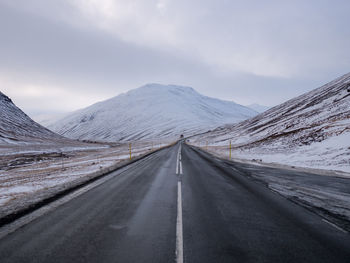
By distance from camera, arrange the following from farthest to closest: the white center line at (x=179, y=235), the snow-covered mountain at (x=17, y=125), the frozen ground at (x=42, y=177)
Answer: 1. the snow-covered mountain at (x=17, y=125)
2. the frozen ground at (x=42, y=177)
3. the white center line at (x=179, y=235)

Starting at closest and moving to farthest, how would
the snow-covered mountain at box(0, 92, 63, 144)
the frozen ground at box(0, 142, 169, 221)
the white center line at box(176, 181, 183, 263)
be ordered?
the white center line at box(176, 181, 183, 263)
the frozen ground at box(0, 142, 169, 221)
the snow-covered mountain at box(0, 92, 63, 144)

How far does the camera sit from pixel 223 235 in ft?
12.9

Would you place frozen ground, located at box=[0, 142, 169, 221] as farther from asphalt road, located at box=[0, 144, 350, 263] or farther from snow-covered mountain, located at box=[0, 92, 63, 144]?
snow-covered mountain, located at box=[0, 92, 63, 144]

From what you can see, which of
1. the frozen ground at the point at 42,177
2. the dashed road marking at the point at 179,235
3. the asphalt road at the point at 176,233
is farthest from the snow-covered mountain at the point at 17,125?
the dashed road marking at the point at 179,235

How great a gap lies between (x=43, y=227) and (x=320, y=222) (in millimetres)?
6387

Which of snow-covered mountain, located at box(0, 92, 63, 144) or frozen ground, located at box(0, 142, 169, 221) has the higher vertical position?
snow-covered mountain, located at box(0, 92, 63, 144)

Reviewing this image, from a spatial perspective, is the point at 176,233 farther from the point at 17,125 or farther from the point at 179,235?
the point at 17,125

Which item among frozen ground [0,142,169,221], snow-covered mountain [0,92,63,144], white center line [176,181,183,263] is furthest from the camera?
snow-covered mountain [0,92,63,144]

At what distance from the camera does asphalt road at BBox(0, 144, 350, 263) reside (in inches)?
128

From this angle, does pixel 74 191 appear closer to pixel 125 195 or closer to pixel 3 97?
pixel 125 195

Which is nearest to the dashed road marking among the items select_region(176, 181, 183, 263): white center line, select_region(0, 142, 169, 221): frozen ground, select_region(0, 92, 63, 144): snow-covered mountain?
select_region(176, 181, 183, 263): white center line

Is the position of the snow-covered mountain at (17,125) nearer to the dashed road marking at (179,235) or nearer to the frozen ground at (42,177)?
the frozen ground at (42,177)

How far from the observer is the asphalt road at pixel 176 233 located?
10.7 feet

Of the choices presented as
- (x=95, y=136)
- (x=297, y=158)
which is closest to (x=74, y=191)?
(x=297, y=158)
